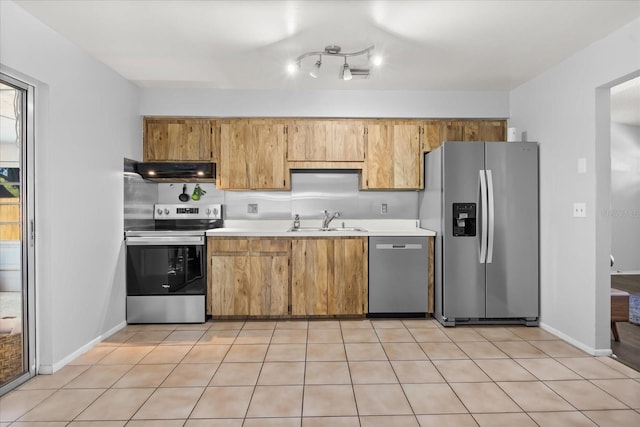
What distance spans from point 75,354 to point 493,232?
371 cm

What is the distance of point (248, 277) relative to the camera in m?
4.02

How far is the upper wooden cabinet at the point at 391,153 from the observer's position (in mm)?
4348

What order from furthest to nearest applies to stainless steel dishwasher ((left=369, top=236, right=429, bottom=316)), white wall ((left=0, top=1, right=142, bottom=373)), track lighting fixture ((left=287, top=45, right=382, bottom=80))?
stainless steel dishwasher ((left=369, top=236, right=429, bottom=316)) → track lighting fixture ((left=287, top=45, right=382, bottom=80)) → white wall ((left=0, top=1, right=142, bottom=373))

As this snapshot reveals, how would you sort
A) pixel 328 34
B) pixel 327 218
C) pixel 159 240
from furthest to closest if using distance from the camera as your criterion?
pixel 327 218
pixel 159 240
pixel 328 34

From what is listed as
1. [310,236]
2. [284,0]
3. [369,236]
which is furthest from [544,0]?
[310,236]

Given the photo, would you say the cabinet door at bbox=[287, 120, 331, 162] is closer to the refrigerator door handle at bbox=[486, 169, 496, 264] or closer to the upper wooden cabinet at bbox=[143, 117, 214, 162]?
the upper wooden cabinet at bbox=[143, 117, 214, 162]

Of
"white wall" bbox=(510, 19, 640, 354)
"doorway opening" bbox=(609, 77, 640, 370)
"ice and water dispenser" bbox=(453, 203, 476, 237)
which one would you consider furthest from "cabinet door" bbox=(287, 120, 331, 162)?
"doorway opening" bbox=(609, 77, 640, 370)

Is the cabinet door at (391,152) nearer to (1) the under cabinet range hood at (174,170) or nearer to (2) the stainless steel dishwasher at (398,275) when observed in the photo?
(2) the stainless steel dishwasher at (398,275)

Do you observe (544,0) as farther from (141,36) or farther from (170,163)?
(170,163)

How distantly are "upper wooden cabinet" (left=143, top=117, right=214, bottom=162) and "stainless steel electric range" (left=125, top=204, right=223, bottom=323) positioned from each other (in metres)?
0.86

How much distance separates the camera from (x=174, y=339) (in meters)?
3.53

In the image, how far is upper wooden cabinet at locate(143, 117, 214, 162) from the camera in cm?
429

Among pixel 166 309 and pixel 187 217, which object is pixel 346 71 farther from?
pixel 166 309

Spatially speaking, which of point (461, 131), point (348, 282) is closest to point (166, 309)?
point (348, 282)
